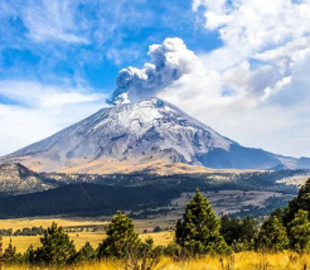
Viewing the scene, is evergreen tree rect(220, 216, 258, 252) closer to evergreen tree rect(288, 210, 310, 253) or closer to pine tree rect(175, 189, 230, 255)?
pine tree rect(175, 189, 230, 255)

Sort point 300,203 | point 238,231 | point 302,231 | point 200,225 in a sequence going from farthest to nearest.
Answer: point 238,231 < point 300,203 < point 200,225 < point 302,231

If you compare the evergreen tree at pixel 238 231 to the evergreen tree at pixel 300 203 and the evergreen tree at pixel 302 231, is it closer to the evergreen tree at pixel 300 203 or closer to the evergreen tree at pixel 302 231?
the evergreen tree at pixel 300 203

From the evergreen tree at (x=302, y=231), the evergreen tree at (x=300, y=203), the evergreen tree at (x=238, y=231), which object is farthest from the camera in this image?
the evergreen tree at (x=238, y=231)

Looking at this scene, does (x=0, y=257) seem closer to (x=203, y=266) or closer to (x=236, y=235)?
(x=203, y=266)

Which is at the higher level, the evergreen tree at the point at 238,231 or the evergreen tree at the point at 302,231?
the evergreen tree at the point at 302,231

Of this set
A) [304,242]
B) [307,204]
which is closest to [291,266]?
[304,242]

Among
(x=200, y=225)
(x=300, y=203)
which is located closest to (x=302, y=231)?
(x=200, y=225)

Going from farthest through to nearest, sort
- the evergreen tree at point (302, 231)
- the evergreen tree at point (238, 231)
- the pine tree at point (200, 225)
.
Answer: the evergreen tree at point (238, 231)
the pine tree at point (200, 225)
the evergreen tree at point (302, 231)

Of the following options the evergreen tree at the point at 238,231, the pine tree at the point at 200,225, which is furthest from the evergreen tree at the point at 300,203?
the pine tree at the point at 200,225

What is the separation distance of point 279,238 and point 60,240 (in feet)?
115

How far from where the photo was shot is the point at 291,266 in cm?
870

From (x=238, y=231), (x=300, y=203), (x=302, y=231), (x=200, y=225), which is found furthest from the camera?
(x=238, y=231)

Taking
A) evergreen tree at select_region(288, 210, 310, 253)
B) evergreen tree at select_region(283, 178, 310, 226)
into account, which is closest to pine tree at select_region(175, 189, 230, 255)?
evergreen tree at select_region(288, 210, 310, 253)

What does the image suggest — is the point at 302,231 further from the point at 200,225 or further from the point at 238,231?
the point at 238,231
